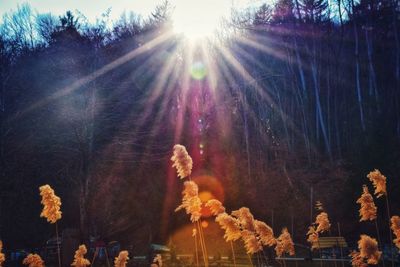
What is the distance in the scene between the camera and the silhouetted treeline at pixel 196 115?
2005cm

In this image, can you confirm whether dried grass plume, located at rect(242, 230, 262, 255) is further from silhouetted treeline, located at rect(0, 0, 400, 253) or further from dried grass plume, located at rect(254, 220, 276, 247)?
silhouetted treeline, located at rect(0, 0, 400, 253)

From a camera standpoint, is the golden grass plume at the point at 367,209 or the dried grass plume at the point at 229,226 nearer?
the dried grass plume at the point at 229,226

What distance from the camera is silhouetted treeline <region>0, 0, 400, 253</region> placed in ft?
65.8

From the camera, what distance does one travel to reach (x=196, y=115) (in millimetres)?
27297

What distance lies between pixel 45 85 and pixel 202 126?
964 centimetres

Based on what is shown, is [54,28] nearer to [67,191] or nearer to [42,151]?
[42,151]

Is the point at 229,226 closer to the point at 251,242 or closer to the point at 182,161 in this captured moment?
the point at 251,242

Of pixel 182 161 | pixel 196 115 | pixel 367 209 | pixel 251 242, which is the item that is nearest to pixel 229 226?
pixel 251 242

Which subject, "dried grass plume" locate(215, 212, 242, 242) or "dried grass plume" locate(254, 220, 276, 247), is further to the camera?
"dried grass plume" locate(254, 220, 276, 247)

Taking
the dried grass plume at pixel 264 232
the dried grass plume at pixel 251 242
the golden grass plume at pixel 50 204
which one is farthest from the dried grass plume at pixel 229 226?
the golden grass plume at pixel 50 204

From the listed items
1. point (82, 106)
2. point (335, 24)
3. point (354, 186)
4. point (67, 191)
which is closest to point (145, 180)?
point (67, 191)

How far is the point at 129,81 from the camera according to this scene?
23.6 metres

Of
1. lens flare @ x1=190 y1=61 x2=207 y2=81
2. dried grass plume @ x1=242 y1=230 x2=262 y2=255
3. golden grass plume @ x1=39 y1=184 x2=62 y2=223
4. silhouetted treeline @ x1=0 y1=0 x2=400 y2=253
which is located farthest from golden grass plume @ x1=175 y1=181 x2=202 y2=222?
lens flare @ x1=190 y1=61 x2=207 y2=81

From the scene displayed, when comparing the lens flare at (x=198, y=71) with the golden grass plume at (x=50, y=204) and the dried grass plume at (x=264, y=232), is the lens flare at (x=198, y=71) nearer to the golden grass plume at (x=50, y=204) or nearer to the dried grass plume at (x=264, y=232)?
the dried grass plume at (x=264, y=232)
